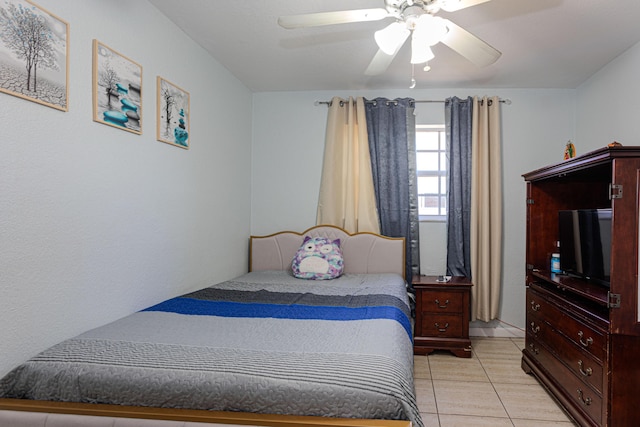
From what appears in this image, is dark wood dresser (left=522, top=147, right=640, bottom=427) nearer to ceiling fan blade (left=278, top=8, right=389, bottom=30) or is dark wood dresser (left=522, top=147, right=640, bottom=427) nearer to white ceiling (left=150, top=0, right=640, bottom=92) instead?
white ceiling (left=150, top=0, right=640, bottom=92)

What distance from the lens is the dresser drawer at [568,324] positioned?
6.93 ft

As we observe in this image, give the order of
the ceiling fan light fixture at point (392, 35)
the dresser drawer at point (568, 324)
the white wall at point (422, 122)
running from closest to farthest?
the ceiling fan light fixture at point (392, 35) < the dresser drawer at point (568, 324) < the white wall at point (422, 122)

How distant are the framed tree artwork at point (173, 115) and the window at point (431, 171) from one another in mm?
2308

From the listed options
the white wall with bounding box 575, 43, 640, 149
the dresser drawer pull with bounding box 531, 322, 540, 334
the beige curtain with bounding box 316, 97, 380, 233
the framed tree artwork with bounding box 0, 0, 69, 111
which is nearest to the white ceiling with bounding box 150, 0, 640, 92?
the white wall with bounding box 575, 43, 640, 149

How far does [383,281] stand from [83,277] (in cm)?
210

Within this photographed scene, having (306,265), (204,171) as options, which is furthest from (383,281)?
(204,171)

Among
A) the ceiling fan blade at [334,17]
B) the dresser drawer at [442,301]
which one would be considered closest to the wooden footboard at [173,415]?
the ceiling fan blade at [334,17]

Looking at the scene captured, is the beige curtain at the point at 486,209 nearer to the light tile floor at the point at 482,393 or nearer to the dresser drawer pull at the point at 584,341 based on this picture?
the light tile floor at the point at 482,393

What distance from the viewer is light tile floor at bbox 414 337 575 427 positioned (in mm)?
2402

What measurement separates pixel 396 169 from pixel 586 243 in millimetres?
1787

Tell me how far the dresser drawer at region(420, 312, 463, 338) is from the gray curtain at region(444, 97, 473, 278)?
0.56 metres

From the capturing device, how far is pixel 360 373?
143 cm

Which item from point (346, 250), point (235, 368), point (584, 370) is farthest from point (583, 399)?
point (346, 250)

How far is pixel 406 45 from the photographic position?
292 centimetres
